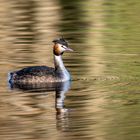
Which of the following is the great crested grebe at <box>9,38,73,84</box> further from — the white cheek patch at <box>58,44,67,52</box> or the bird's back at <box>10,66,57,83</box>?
the white cheek patch at <box>58,44,67,52</box>

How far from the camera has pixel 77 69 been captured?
20.8m

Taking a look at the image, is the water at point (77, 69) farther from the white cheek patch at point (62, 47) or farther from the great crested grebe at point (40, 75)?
the white cheek patch at point (62, 47)

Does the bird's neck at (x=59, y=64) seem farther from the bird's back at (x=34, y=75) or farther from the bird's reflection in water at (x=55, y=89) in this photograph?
the bird's reflection in water at (x=55, y=89)

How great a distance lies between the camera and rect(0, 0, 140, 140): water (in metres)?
15.2

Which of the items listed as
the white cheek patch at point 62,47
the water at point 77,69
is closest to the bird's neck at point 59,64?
the white cheek patch at point 62,47

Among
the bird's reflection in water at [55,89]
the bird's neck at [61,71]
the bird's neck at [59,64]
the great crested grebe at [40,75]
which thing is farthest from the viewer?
the bird's neck at [59,64]

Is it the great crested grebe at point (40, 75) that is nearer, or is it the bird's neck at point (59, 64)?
the great crested grebe at point (40, 75)

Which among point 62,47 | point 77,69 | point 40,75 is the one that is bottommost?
point 77,69

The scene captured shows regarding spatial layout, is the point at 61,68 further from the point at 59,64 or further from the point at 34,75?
the point at 34,75

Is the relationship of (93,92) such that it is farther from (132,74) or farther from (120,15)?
(120,15)

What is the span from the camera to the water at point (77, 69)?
1520cm

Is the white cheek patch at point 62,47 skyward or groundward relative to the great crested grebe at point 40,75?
skyward

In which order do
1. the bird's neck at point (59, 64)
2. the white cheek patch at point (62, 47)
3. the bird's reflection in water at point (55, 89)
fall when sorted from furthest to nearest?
the white cheek patch at point (62, 47) → the bird's neck at point (59, 64) → the bird's reflection in water at point (55, 89)

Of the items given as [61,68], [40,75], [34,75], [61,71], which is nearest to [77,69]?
[61,68]
